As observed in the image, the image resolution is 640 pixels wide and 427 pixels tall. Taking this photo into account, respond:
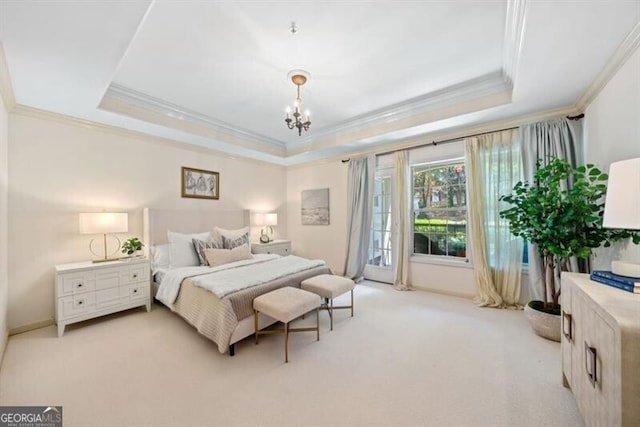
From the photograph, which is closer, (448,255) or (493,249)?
(493,249)

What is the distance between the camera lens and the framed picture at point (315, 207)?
16.8 ft

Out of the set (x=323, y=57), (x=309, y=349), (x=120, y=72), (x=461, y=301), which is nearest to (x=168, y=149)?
(x=120, y=72)

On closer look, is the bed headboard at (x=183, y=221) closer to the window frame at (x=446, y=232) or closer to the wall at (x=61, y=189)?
the wall at (x=61, y=189)

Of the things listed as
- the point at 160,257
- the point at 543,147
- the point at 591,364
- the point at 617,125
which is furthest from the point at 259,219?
the point at 617,125

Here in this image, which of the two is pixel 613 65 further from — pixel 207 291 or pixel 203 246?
pixel 203 246

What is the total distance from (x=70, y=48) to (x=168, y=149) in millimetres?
2117

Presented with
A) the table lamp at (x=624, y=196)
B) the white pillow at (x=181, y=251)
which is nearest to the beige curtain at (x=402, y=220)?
the table lamp at (x=624, y=196)

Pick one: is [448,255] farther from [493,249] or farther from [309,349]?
[309,349]

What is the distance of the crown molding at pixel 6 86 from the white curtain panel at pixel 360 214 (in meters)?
4.10

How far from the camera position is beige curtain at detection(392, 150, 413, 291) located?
410cm

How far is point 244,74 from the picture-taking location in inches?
103

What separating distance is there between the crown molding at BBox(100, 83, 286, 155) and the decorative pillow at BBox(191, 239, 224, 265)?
162cm

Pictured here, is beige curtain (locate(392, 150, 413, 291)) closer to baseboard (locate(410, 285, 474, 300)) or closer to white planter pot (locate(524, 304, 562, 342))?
baseboard (locate(410, 285, 474, 300))

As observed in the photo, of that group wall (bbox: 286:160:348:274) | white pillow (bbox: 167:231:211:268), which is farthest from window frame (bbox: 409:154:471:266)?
white pillow (bbox: 167:231:211:268)
